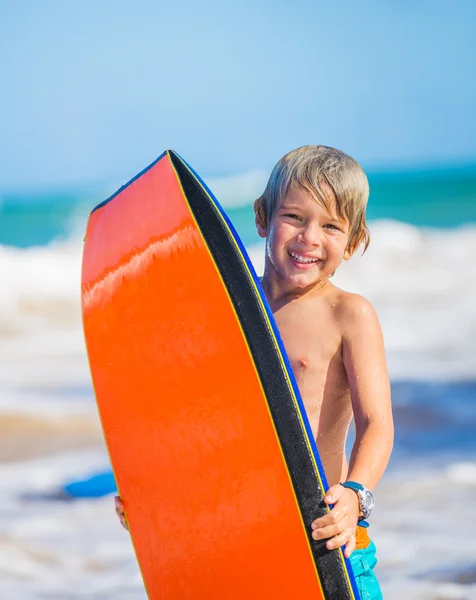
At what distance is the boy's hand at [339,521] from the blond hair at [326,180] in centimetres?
60

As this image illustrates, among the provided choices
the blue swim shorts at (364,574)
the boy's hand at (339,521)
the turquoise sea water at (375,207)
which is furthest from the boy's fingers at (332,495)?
the turquoise sea water at (375,207)

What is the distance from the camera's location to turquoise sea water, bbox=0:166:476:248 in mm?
22312

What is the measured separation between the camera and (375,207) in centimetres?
2508

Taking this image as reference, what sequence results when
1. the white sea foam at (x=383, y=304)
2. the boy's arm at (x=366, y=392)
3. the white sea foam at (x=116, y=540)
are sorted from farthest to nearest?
1. the white sea foam at (x=383, y=304)
2. the white sea foam at (x=116, y=540)
3. the boy's arm at (x=366, y=392)

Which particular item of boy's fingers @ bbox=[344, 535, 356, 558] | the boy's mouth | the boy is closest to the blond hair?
the boy

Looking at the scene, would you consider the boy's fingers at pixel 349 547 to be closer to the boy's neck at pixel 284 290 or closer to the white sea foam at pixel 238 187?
the boy's neck at pixel 284 290

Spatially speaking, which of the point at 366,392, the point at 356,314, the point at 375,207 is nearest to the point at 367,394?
the point at 366,392

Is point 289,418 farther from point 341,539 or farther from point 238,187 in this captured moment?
point 238,187

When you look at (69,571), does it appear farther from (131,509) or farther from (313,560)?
(313,560)

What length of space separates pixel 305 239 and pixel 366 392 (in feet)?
1.13

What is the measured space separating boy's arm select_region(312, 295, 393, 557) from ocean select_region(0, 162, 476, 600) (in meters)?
1.60

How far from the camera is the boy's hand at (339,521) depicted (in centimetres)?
174

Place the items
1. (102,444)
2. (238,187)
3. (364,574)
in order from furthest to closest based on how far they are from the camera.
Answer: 1. (238,187)
2. (102,444)
3. (364,574)

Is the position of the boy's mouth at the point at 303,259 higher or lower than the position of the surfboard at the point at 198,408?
higher
